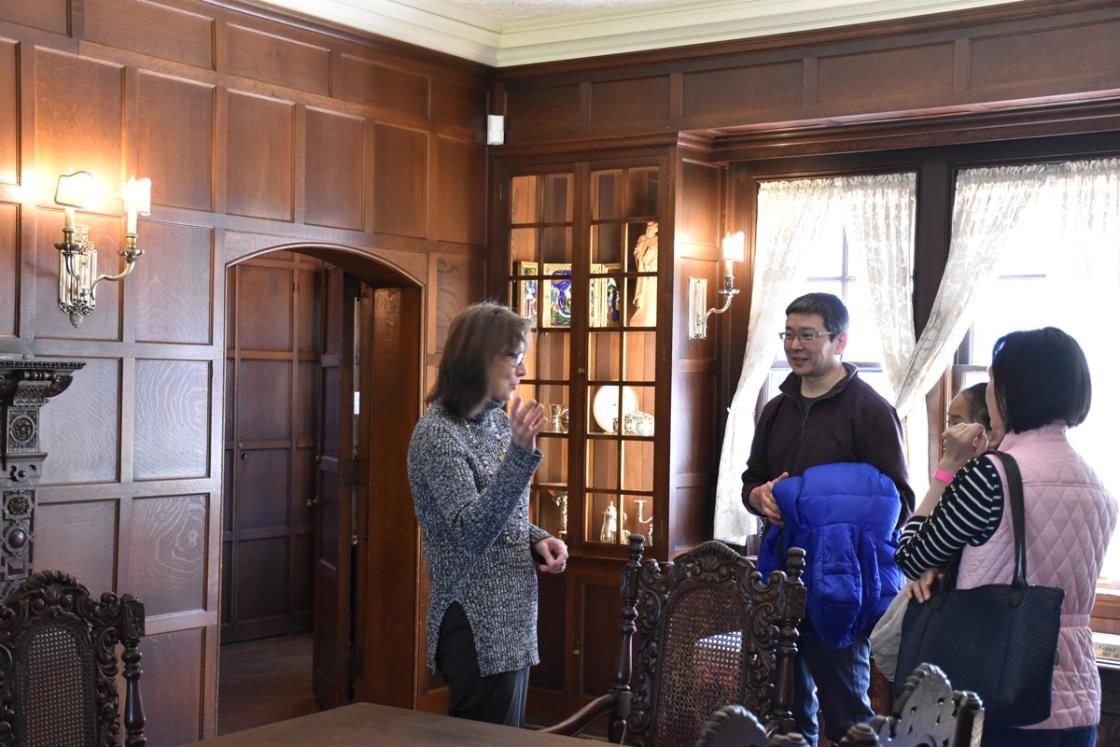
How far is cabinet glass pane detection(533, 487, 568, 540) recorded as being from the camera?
6207 mm

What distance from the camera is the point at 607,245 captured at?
611cm

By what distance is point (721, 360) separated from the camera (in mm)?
6234

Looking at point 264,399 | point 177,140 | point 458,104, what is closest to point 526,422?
point 177,140

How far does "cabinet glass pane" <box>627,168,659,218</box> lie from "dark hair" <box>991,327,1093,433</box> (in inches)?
130

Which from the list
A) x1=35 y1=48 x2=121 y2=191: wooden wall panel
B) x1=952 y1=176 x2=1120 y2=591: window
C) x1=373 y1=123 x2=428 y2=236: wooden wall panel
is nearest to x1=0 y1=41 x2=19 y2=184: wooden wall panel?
x1=35 y1=48 x2=121 y2=191: wooden wall panel

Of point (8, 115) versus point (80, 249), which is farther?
point (80, 249)

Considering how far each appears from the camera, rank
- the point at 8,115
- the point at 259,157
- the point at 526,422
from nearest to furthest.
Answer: the point at 526,422 → the point at 8,115 → the point at 259,157

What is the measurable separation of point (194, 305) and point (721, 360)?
103 inches

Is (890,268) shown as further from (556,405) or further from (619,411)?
(556,405)

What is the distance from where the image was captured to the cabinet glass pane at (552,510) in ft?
20.4

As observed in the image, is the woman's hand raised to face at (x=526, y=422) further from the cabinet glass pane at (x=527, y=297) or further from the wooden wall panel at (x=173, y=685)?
the cabinet glass pane at (x=527, y=297)

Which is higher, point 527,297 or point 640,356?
point 527,297

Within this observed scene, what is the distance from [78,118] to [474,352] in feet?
7.80

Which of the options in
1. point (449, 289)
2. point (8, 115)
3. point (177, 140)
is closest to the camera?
point (8, 115)
